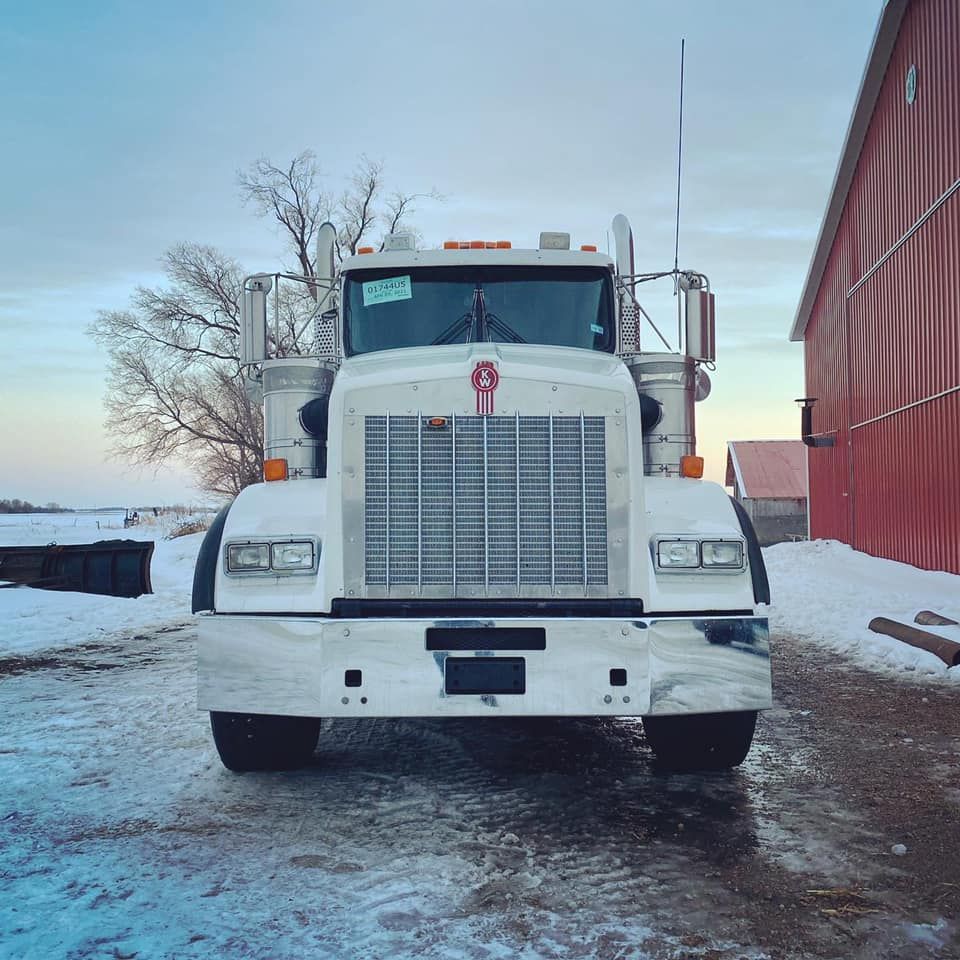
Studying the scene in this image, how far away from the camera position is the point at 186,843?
3838 mm

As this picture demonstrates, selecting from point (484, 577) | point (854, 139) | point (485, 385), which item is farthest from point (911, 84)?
point (484, 577)

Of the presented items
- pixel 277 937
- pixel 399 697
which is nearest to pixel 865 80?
pixel 399 697

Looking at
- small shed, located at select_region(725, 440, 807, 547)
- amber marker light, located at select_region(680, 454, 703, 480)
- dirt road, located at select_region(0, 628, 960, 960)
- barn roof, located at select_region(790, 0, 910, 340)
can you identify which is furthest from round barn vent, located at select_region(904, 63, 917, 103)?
small shed, located at select_region(725, 440, 807, 547)

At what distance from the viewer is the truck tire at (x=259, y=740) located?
4.70 meters

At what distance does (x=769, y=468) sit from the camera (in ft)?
141

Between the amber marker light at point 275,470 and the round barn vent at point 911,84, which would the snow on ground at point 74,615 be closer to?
the amber marker light at point 275,470

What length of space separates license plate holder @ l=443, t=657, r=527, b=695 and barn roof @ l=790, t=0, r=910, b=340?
17.1 metres

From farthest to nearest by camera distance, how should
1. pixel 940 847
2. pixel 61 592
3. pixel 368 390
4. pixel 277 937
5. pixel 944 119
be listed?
pixel 944 119 < pixel 61 592 < pixel 368 390 < pixel 940 847 < pixel 277 937

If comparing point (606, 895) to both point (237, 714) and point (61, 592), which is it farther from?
point (61, 592)

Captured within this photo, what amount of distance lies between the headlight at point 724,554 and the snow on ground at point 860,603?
13.4 ft

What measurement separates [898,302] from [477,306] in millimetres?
14116

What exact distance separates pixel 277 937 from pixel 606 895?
1.14 m

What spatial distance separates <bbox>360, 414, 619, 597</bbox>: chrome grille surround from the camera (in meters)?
4.34

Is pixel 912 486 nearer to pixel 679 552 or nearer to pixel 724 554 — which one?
pixel 724 554
